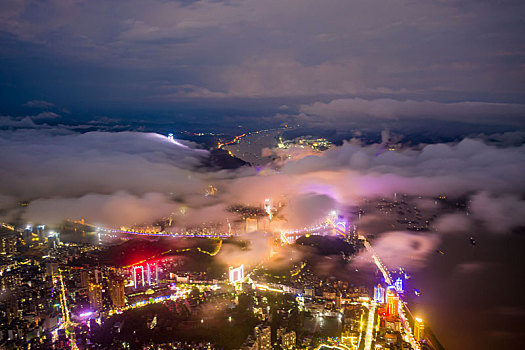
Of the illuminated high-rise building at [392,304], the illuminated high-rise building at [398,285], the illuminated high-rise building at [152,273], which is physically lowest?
the illuminated high-rise building at [392,304]

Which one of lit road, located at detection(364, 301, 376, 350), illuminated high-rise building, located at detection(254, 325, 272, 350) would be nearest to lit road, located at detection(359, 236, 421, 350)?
lit road, located at detection(364, 301, 376, 350)

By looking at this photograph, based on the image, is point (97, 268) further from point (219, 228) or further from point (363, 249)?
point (363, 249)

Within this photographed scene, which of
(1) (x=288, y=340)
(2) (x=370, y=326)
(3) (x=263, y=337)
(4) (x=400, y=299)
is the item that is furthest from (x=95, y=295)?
(4) (x=400, y=299)

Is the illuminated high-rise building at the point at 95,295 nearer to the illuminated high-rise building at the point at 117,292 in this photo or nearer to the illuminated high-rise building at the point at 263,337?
the illuminated high-rise building at the point at 117,292

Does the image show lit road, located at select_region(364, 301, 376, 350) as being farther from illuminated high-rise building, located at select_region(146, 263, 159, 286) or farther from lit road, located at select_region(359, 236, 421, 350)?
illuminated high-rise building, located at select_region(146, 263, 159, 286)

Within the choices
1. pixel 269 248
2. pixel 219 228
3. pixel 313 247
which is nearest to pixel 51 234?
pixel 219 228

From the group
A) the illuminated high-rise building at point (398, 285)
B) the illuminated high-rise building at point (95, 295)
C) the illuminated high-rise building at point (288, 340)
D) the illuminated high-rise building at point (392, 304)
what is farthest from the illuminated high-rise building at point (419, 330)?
the illuminated high-rise building at point (95, 295)

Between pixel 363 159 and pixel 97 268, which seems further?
pixel 363 159

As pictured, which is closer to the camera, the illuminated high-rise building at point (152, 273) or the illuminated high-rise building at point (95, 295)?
the illuminated high-rise building at point (95, 295)

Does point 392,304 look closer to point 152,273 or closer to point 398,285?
point 398,285
